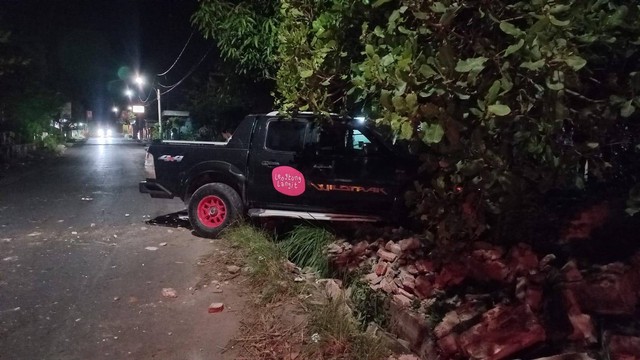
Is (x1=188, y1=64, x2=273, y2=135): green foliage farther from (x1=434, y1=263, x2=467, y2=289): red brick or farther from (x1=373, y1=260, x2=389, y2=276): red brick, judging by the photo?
(x1=434, y1=263, x2=467, y2=289): red brick

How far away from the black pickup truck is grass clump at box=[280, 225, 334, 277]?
1.36 ft

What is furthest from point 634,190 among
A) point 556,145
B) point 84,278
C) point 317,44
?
point 84,278

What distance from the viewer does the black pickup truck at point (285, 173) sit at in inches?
260

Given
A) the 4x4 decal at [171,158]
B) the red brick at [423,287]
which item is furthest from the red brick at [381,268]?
the 4x4 decal at [171,158]

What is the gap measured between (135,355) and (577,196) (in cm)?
468

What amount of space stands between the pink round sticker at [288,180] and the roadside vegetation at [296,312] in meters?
0.77

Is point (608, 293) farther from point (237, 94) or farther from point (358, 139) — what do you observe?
point (237, 94)

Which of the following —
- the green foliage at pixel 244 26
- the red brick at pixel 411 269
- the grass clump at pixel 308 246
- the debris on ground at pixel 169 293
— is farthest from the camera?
the green foliage at pixel 244 26

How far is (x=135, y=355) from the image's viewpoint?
391 centimetres

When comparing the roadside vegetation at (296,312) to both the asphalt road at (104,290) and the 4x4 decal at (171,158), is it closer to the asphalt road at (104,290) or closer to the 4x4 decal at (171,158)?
the asphalt road at (104,290)

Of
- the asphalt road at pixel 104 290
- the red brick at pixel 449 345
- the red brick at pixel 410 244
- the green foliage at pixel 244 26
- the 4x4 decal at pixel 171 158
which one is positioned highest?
the green foliage at pixel 244 26

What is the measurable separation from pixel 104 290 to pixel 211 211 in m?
A: 2.36

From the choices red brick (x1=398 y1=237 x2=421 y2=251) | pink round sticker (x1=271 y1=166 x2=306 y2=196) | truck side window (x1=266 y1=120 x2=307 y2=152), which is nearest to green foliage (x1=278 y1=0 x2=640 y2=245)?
red brick (x1=398 y1=237 x2=421 y2=251)

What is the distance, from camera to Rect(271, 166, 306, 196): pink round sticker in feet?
22.5
